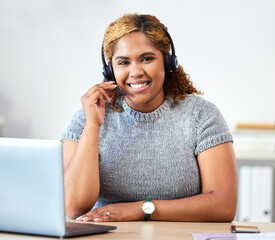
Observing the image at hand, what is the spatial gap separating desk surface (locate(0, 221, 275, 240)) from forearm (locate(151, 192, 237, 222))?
59 mm

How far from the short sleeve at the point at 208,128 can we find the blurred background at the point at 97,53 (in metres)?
1.80

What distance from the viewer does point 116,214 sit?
4.09 feet

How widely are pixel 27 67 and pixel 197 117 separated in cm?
226

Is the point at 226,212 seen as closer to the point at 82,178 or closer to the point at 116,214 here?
the point at 116,214

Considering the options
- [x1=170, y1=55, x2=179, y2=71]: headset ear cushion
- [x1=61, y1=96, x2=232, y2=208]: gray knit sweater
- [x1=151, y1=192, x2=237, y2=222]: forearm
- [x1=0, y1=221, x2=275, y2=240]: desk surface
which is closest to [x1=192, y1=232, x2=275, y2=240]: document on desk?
[x1=0, y1=221, x2=275, y2=240]: desk surface

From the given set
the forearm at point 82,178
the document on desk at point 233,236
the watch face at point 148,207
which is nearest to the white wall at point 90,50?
the forearm at point 82,178

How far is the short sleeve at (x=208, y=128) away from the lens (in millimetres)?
1444

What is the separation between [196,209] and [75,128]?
53 cm

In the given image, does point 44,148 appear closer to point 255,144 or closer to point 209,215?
point 209,215

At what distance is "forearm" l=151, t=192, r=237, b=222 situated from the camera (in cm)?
130

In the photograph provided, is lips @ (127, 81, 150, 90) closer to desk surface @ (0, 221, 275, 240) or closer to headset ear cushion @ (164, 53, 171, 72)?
headset ear cushion @ (164, 53, 171, 72)

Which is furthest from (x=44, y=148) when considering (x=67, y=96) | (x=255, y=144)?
(x=67, y=96)

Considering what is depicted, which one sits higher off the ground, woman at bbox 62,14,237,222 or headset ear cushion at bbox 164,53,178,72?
headset ear cushion at bbox 164,53,178,72

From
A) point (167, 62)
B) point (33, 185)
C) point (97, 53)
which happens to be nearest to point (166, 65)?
point (167, 62)
